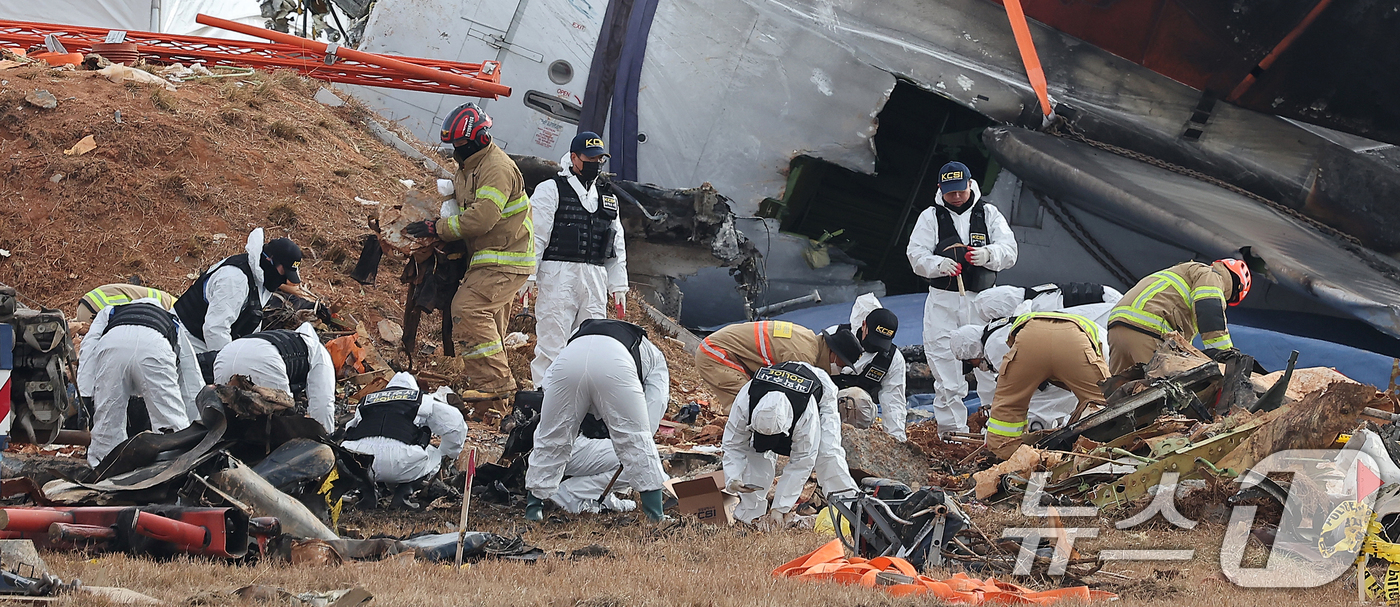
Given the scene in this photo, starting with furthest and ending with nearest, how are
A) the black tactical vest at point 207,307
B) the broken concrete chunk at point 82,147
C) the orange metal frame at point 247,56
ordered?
the orange metal frame at point 247,56 < the broken concrete chunk at point 82,147 < the black tactical vest at point 207,307

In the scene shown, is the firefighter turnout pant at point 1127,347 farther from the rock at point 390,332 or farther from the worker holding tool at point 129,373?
the worker holding tool at point 129,373

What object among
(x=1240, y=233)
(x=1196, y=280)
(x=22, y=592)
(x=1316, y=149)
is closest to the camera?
(x=22, y=592)

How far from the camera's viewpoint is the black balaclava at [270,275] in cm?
683

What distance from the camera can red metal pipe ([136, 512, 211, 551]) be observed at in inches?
158

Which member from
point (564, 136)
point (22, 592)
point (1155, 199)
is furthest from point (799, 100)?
point (22, 592)

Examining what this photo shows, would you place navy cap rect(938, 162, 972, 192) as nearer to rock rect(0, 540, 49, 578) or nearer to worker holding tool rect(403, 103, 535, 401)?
worker holding tool rect(403, 103, 535, 401)

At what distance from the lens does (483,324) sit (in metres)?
7.73

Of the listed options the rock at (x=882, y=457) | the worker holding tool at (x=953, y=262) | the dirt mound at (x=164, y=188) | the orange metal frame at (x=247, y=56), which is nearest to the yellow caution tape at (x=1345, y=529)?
the rock at (x=882, y=457)

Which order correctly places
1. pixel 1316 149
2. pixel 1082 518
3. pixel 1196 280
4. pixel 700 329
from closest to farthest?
pixel 1082 518 → pixel 1196 280 → pixel 1316 149 → pixel 700 329

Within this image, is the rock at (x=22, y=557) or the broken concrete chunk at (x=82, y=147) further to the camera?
the broken concrete chunk at (x=82, y=147)

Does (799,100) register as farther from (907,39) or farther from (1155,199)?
(1155,199)

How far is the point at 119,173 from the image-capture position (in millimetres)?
9305

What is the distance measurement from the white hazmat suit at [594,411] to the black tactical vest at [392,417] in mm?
618

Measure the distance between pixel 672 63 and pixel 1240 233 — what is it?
5.02m
